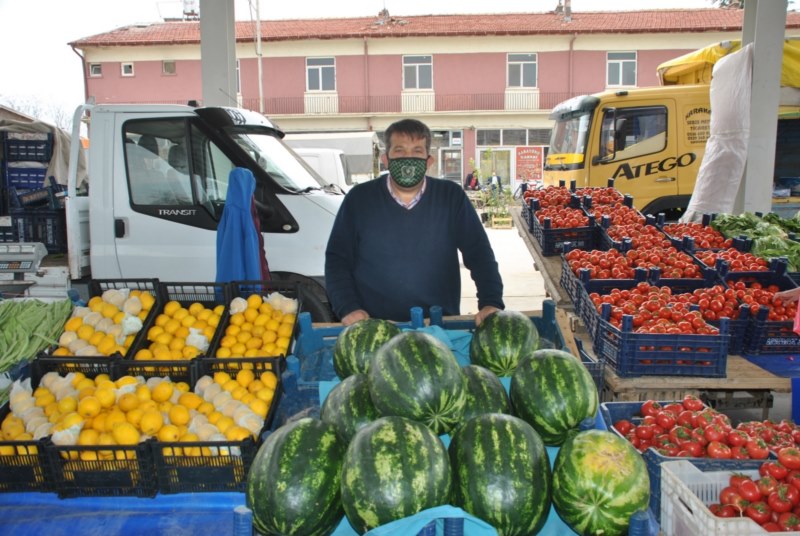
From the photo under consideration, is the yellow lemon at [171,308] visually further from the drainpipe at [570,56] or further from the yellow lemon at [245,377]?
the drainpipe at [570,56]

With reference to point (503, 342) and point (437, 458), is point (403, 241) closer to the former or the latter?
point (503, 342)

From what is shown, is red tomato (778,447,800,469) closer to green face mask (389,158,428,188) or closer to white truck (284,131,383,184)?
green face mask (389,158,428,188)

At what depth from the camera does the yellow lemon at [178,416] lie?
2.37m

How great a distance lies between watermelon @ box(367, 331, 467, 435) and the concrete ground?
432 cm

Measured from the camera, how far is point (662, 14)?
31.0 metres

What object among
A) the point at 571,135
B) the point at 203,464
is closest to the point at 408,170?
the point at 203,464

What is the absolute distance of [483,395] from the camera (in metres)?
1.97

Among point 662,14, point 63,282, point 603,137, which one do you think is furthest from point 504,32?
point 63,282

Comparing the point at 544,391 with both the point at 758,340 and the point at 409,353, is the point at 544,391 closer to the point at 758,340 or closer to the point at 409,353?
the point at 409,353

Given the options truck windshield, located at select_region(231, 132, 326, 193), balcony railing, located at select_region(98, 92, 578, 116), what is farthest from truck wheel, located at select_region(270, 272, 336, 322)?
balcony railing, located at select_region(98, 92, 578, 116)

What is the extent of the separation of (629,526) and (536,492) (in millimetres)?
242

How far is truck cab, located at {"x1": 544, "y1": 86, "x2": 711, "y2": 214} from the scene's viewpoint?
33.9 feet

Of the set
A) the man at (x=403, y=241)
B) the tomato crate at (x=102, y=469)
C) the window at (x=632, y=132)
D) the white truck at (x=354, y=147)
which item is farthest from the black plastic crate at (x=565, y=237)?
the white truck at (x=354, y=147)

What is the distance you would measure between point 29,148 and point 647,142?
29.5 feet
